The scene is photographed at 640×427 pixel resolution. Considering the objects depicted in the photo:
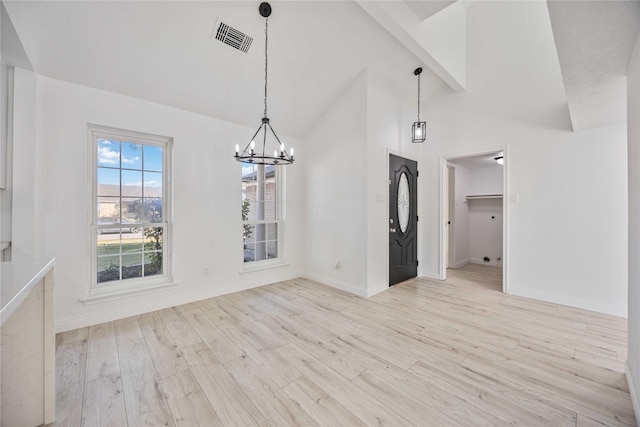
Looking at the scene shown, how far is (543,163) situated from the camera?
3445 mm

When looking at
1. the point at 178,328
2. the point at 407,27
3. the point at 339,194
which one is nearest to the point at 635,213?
the point at 407,27

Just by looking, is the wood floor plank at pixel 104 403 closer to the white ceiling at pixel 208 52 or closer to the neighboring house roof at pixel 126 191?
the neighboring house roof at pixel 126 191

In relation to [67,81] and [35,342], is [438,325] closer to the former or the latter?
[35,342]

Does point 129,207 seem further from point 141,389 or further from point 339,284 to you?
point 339,284

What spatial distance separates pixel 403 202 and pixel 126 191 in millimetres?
3954

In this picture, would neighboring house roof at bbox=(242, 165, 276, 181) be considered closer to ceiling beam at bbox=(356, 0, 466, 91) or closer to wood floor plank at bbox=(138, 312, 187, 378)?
wood floor plank at bbox=(138, 312, 187, 378)

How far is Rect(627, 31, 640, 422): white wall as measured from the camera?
4.94ft

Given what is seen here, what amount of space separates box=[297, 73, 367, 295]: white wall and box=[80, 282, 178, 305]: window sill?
2.16 meters

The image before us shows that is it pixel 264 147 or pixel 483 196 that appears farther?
pixel 483 196

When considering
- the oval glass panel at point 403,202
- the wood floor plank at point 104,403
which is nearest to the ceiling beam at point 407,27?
the oval glass panel at point 403,202

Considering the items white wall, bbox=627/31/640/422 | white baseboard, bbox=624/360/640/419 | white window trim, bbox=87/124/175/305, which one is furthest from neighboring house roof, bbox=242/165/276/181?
white baseboard, bbox=624/360/640/419

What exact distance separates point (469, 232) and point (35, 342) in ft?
22.4

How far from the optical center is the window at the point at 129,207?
2943 mm

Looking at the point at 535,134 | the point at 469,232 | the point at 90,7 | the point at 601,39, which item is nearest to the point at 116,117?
the point at 90,7
